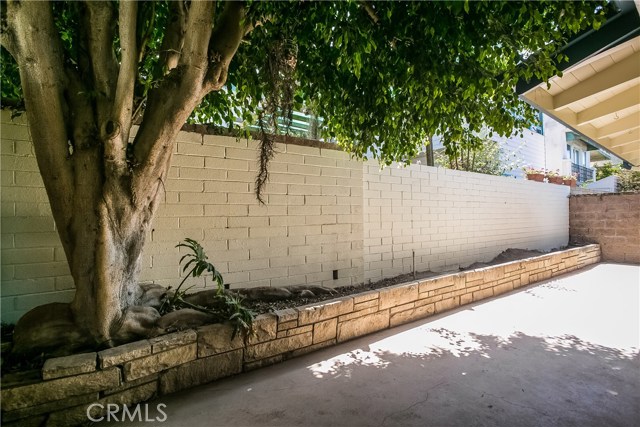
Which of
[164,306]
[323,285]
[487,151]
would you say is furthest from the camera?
[487,151]

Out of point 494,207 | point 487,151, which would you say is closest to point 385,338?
point 494,207

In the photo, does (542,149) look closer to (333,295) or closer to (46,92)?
(333,295)

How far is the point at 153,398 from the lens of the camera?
2264 mm

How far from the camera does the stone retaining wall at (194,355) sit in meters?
1.91

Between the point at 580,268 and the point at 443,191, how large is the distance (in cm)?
420

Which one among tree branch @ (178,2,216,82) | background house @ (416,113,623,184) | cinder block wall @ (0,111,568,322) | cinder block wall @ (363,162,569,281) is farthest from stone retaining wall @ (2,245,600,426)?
background house @ (416,113,623,184)

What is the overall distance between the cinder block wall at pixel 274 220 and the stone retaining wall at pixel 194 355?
88 cm

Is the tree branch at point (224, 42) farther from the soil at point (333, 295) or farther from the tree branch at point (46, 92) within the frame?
the soil at point (333, 295)

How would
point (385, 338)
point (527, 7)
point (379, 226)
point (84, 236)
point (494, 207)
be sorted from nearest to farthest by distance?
1. point (84, 236)
2. point (527, 7)
3. point (385, 338)
4. point (379, 226)
5. point (494, 207)

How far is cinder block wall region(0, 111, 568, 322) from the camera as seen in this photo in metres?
2.62

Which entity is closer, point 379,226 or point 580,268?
point 379,226

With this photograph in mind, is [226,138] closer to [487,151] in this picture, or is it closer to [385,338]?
[385,338]

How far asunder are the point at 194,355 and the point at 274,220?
1750 mm

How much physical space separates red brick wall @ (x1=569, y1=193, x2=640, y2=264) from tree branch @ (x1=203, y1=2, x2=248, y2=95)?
9654 mm
